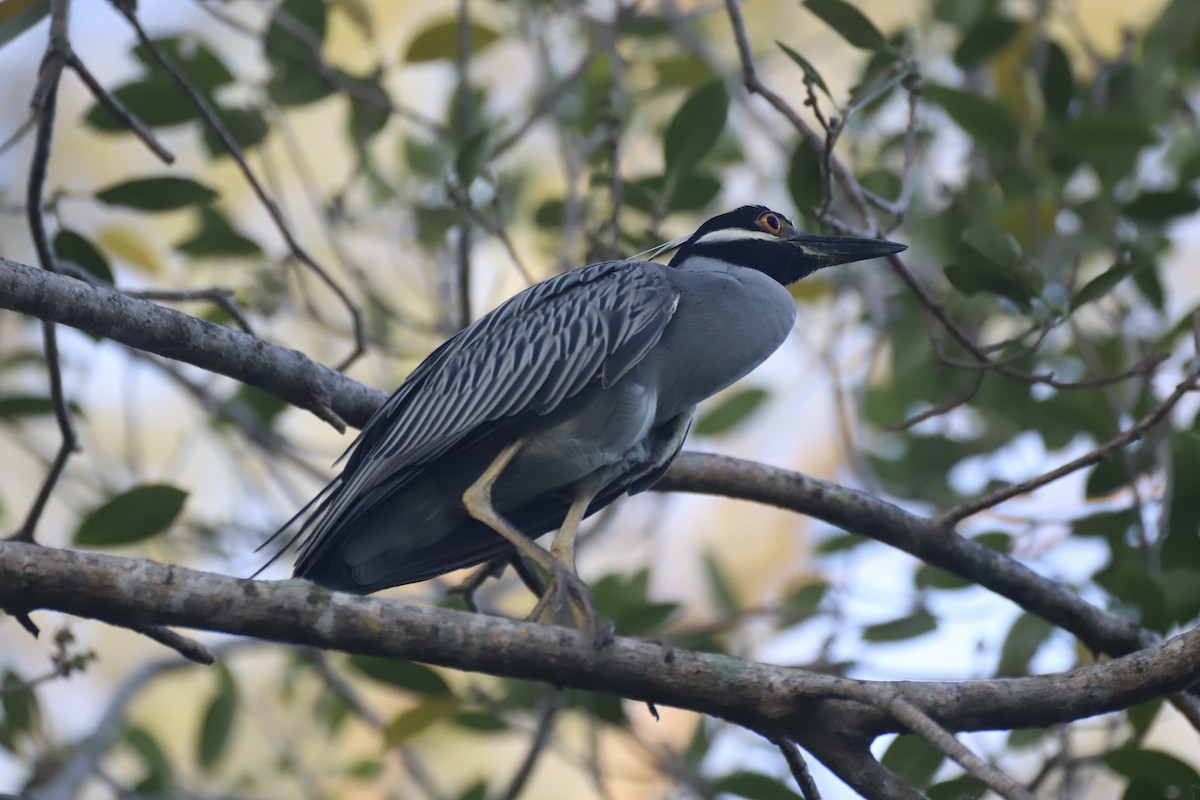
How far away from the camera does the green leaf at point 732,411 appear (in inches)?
225

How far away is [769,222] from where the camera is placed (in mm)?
4551

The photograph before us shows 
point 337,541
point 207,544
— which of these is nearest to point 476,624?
point 337,541

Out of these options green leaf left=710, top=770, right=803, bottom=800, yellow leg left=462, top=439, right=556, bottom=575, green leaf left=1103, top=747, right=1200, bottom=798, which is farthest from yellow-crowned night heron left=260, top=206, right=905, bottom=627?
green leaf left=1103, top=747, right=1200, bottom=798

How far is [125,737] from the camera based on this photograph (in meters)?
5.47

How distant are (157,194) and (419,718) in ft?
6.52

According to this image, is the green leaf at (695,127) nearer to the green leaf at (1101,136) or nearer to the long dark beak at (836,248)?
the long dark beak at (836,248)

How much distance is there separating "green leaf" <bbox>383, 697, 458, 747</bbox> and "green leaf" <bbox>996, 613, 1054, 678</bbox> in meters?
1.96

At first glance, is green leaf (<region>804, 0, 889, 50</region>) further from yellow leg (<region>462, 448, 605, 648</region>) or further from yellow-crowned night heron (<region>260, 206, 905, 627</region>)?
yellow leg (<region>462, 448, 605, 648</region>)

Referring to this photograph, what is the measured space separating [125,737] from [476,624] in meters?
3.45

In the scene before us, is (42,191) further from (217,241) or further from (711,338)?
(711,338)

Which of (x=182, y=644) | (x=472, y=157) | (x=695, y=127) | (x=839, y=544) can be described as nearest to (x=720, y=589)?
(x=839, y=544)

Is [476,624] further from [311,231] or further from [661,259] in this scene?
[311,231]

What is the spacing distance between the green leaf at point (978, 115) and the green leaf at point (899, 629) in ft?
5.80

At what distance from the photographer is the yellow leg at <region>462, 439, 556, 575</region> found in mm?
3508
